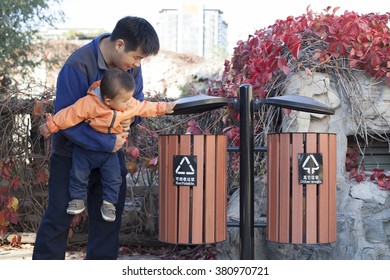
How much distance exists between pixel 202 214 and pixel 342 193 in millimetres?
1249

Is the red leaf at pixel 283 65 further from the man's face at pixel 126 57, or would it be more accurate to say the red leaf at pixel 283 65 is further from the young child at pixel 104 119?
the man's face at pixel 126 57

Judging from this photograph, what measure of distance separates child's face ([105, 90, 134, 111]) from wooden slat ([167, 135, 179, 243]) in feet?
0.92

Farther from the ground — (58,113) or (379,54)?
(379,54)

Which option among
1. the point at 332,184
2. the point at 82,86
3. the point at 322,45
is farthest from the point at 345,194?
the point at 82,86

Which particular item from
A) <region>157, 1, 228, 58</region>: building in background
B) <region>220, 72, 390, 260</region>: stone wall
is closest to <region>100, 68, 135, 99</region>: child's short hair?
<region>220, 72, 390, 260</region>: stone wall

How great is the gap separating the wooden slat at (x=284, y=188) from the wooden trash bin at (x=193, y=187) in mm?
278

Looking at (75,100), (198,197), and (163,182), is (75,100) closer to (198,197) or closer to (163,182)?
(163,182)

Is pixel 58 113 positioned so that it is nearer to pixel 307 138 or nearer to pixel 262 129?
pixel 307 138

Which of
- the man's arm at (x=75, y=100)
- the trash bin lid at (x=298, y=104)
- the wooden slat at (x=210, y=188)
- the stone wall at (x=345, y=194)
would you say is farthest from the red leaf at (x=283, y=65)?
the man's arm at (x=75, y=100)

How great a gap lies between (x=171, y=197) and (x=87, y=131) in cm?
51

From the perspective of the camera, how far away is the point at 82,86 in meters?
2.58

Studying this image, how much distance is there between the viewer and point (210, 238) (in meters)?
2.71

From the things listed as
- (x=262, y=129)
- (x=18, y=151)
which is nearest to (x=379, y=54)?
(x=262, y=129)

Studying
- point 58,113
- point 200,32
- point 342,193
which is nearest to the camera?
point 58,113
